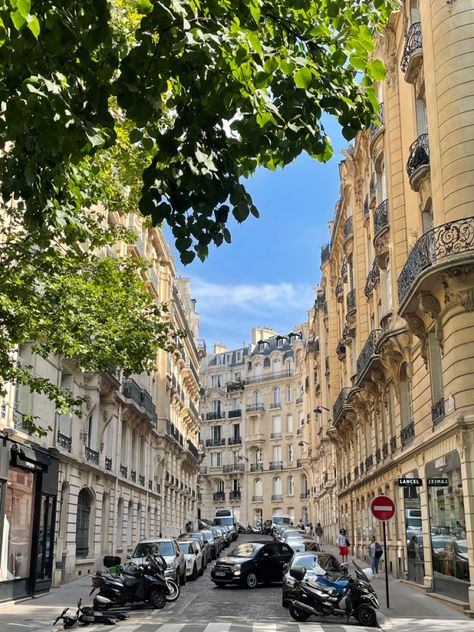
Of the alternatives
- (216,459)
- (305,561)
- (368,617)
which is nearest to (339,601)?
(368,617)

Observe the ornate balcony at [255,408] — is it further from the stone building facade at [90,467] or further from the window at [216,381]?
the stone building facade at [90,467]

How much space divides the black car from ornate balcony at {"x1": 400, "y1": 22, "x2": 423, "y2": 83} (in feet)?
47.8

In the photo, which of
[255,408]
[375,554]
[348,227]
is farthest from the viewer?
[255,408]

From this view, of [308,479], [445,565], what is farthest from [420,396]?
[308,479]

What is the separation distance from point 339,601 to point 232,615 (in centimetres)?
270

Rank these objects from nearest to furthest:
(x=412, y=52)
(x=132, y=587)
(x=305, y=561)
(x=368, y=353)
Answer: (x=132, y=587)
(x=305, y=561)
(x=412, y=52)
(x=368, y=353)

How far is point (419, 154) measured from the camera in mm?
20328

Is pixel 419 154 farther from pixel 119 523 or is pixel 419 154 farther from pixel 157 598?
pixel 119 523

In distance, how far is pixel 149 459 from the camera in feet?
143

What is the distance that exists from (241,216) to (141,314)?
28.7 ft

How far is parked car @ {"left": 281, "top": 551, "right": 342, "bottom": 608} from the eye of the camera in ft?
56.4

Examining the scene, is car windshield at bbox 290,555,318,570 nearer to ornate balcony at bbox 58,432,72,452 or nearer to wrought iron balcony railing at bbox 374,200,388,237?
ornate balcony at bbox 58,432,72,452

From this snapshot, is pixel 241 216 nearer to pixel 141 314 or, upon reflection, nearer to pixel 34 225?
pixel 34 225

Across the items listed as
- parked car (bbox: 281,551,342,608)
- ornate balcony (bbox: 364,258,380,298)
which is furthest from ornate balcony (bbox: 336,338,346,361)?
parked car (bbox: 281,551,342,608)
